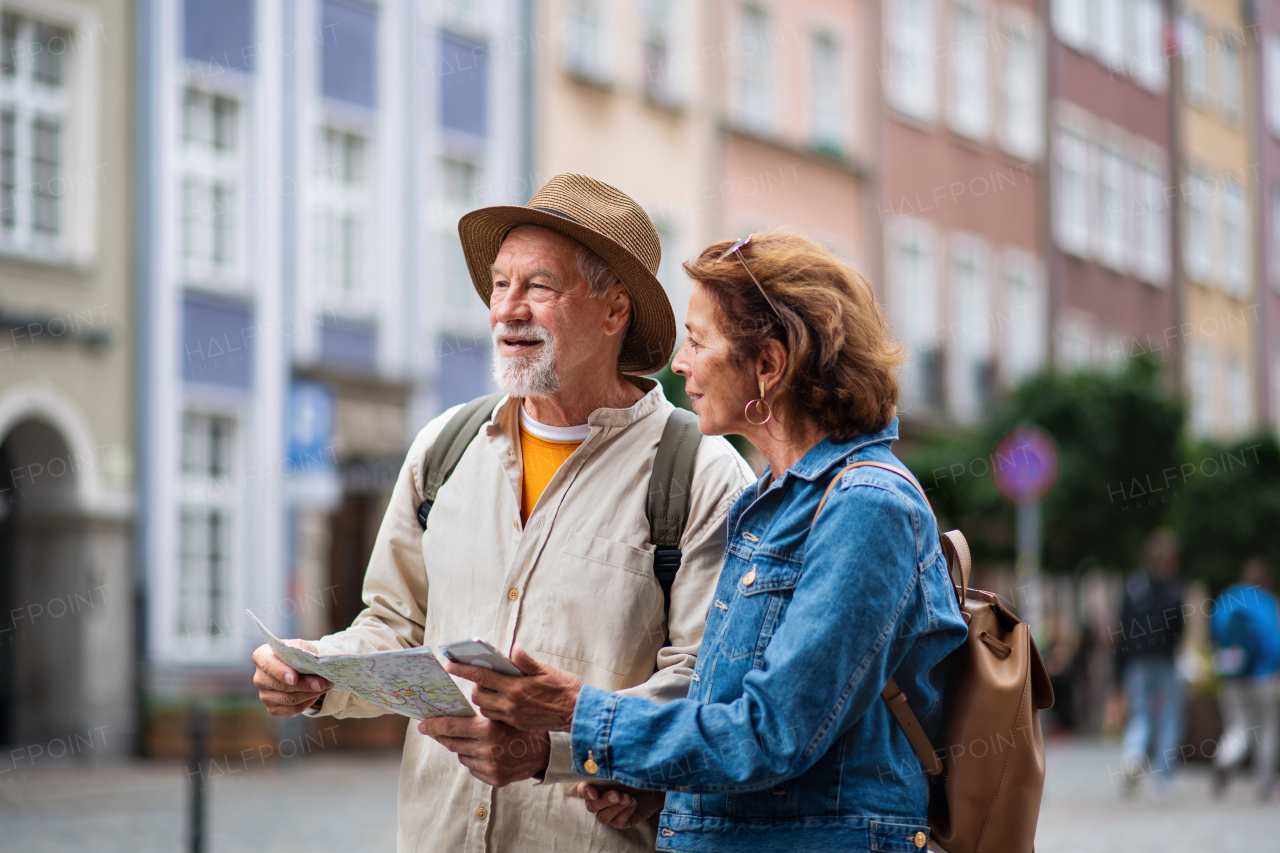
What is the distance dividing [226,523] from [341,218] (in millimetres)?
3760

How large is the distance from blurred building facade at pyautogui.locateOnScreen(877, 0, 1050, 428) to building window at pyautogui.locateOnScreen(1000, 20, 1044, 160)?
2cm

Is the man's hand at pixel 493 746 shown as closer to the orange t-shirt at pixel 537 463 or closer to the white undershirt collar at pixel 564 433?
the orange t-shirt at pixel 537 463

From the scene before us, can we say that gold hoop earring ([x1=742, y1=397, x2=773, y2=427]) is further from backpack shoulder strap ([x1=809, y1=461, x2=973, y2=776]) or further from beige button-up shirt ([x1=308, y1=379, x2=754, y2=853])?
beige button-up shirt ([x1=308, y1=379, x2=754, y2=853])

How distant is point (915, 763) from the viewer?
2746 mm

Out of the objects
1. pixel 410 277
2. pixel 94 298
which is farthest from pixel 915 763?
pixel 410 277

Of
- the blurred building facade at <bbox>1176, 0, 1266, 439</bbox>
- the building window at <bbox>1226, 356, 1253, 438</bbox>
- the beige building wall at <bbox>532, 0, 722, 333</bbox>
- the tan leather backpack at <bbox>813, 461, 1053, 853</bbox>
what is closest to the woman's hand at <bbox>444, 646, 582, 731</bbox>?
the tan leather backpack at <bbox>813, 461, 1053, 853</bbox>

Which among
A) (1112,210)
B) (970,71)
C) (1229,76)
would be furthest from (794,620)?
(1229,76)

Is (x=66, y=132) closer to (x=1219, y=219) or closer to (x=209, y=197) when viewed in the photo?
(x=209, y=197)

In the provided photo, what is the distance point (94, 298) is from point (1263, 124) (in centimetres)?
3390

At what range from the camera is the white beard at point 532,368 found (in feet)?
11.4

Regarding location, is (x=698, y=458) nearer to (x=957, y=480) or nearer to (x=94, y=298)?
(x=94, y=298)

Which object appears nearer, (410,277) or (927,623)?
(927,623)

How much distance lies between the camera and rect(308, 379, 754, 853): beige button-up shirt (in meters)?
3.30

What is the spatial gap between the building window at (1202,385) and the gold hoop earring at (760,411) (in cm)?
3741
